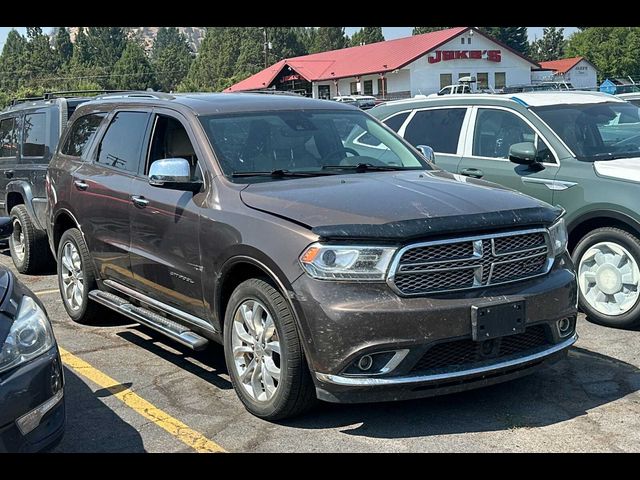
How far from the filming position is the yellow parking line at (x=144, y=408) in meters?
4.16

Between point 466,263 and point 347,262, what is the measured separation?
2.11 ft

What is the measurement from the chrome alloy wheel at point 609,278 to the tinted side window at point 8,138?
6.84 meters

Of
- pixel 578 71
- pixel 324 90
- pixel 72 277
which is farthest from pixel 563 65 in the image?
pixel 72 277

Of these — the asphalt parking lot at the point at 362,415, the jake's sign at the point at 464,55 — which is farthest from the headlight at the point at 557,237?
the jake's sign at the point at 464,55

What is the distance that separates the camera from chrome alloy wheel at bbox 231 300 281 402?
431 centimetres

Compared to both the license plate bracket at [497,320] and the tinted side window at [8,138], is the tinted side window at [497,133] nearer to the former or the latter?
the license plate bracket at [497,320]

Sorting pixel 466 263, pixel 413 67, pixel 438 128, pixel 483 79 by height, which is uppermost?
pixel 413 67

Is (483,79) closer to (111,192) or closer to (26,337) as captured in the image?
(111,192)

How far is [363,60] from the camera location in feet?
198

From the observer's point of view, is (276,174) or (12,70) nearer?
(276,174)

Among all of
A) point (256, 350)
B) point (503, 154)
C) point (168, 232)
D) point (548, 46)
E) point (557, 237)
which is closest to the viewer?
point (256, 350)

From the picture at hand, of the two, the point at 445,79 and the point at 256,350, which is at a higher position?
the point at 445,79

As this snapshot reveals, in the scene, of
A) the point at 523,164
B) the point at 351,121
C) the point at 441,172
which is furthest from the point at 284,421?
the point at 523,164
